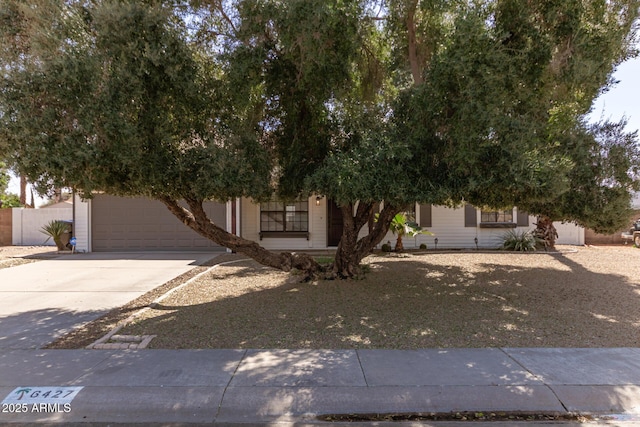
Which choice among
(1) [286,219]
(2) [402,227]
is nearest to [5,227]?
(1) [286,219]

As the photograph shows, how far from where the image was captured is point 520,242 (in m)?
15.6

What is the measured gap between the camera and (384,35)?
9.34 meters

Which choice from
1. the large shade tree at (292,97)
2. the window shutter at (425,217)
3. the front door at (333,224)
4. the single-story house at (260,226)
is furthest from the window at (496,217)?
the large shade tree at (292,97)

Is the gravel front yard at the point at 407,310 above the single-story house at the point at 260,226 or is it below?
below

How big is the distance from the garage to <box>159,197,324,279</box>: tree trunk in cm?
794

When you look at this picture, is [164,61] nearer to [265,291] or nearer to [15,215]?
[265,291]

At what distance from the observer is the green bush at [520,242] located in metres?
15.5

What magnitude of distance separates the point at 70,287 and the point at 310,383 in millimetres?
7621

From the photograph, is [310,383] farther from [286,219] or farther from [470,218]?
[470,218]

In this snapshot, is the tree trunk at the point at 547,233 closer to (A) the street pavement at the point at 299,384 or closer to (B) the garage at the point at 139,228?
(A) the street pavement at the point at 299,384

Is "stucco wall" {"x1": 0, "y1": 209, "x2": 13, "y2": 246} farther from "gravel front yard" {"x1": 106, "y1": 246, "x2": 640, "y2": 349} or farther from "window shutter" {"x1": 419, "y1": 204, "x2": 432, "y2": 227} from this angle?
"window shutter" {"x1": 419, "y1": 204, "x2": 432, "y2": 227}

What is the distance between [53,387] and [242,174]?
3494mm

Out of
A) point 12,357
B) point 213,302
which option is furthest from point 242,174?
point 12,357

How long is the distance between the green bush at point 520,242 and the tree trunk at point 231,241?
9.04 m
